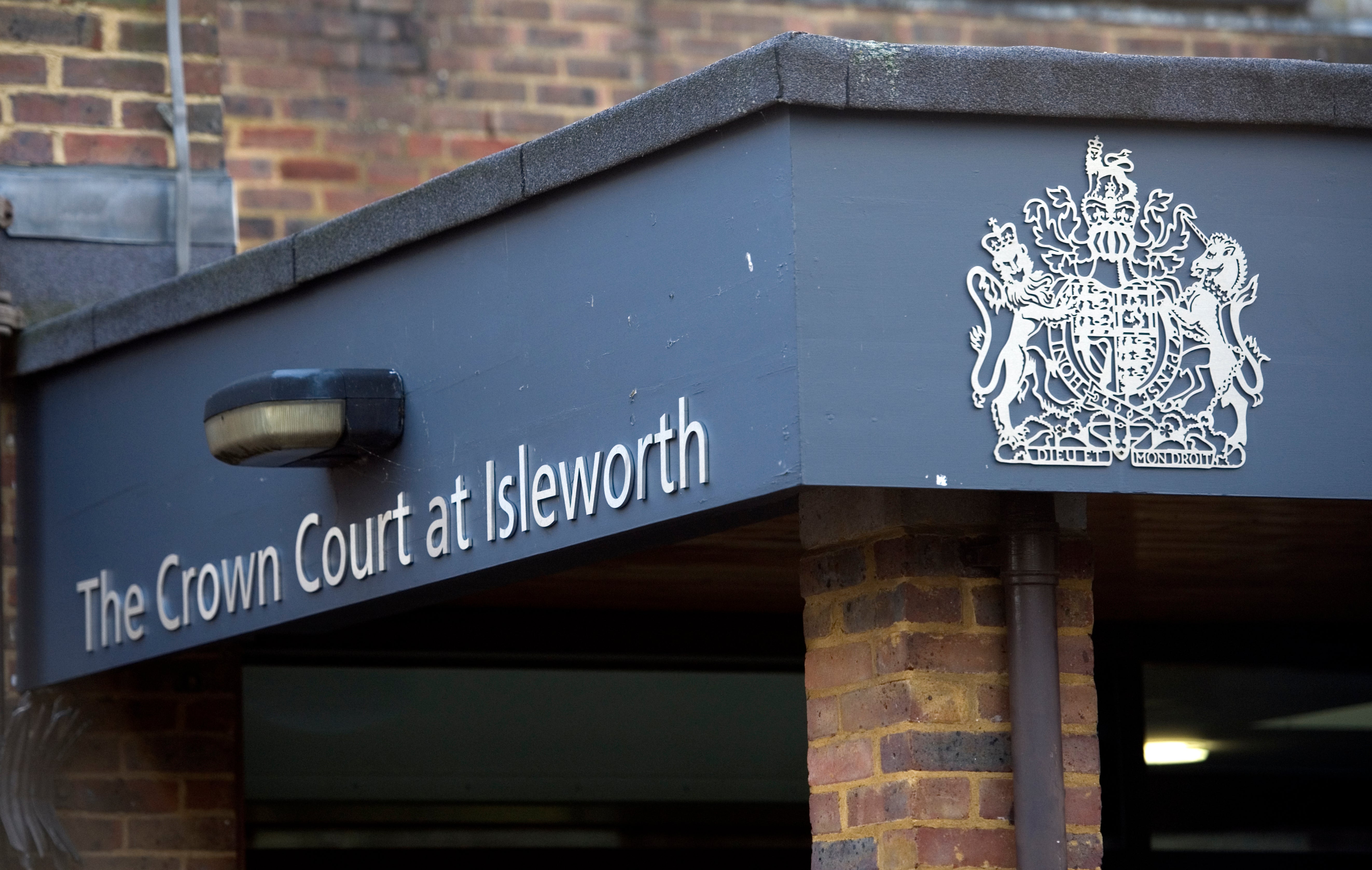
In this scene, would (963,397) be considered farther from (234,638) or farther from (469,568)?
(234,638)

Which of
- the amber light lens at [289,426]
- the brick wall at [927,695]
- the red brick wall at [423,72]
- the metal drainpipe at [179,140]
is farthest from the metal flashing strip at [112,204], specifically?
the brick wall at [927,695]

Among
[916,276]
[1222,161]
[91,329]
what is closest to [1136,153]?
[1222,161]

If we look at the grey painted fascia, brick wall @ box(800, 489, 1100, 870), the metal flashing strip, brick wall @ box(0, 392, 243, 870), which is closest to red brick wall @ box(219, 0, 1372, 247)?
the metal flashing strip

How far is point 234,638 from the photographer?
505cm

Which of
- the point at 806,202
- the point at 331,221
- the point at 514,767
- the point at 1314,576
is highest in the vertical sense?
the point at 331,221

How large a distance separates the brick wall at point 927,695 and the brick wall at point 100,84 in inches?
117

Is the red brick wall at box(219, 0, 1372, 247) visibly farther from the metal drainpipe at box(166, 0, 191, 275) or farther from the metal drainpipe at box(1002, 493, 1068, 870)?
the metal drainpipe at box(1002, 493, 1068, 870)

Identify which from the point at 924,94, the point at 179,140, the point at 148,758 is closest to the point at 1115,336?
the point at 924,94

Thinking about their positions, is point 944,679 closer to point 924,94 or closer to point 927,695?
point 927,695

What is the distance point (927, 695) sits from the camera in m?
3.83

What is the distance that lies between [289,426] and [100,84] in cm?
218

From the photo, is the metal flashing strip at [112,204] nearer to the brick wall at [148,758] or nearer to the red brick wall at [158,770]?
the brick wall at [148,758]

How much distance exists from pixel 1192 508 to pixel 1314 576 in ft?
4.00

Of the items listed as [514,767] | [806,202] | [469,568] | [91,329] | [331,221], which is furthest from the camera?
[514,767]
